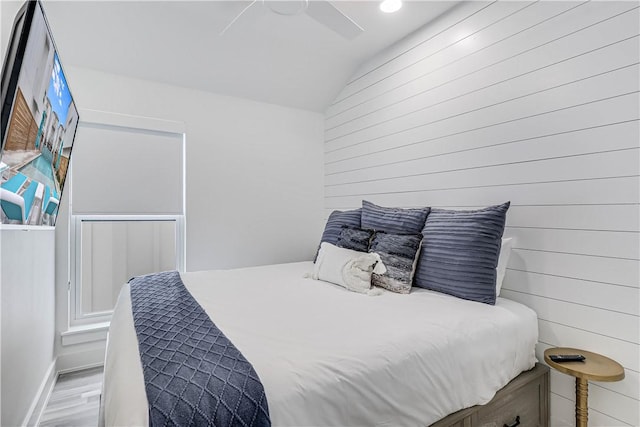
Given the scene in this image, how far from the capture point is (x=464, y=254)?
1.78m

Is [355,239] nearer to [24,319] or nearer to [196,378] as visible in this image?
[196,378]

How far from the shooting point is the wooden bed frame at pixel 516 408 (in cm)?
133

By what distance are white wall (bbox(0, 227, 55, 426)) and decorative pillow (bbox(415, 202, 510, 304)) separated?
2.07 meters

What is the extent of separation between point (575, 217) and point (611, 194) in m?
0.18

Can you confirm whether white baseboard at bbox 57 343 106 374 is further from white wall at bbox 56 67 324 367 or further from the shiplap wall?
the shiplap wall

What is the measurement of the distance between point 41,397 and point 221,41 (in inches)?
109

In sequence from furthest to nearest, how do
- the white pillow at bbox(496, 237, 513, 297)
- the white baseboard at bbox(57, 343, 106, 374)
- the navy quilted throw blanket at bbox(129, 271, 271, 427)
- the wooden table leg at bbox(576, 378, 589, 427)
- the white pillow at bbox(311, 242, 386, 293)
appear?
the white baseboard at bbox(57, 343, 106, 374)
the white pillow at bbox(311, 242, 386, 293)
the white pillow at bbox(496, 237, 513, 297)
the wooden table leg at bbox(576, 378, 589, 427)
the navy quilted throw blanket at bbox(129, 271, 271, 427)

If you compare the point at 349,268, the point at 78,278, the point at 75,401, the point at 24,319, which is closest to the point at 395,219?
the point at 349,268

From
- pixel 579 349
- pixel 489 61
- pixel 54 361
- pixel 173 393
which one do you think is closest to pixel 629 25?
pixel 489 61

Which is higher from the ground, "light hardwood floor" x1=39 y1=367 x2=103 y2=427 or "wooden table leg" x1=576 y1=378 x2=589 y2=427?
"wooden table leg" x1=576 y1=378 x2=589 y2=427

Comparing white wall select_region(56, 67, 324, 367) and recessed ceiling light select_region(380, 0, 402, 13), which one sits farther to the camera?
→ white wall select_region(56, 67, 324, 367)

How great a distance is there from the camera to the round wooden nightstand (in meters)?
1.37

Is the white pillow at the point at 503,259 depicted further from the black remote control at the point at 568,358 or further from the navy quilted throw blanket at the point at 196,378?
the navy quilted throw blanket at the point at 196,378

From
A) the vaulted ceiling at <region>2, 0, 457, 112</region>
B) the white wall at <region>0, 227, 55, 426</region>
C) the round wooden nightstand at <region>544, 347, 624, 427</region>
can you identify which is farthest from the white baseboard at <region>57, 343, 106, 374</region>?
the round wooden nightstand at <region>544, 347, 624, 427</region>
